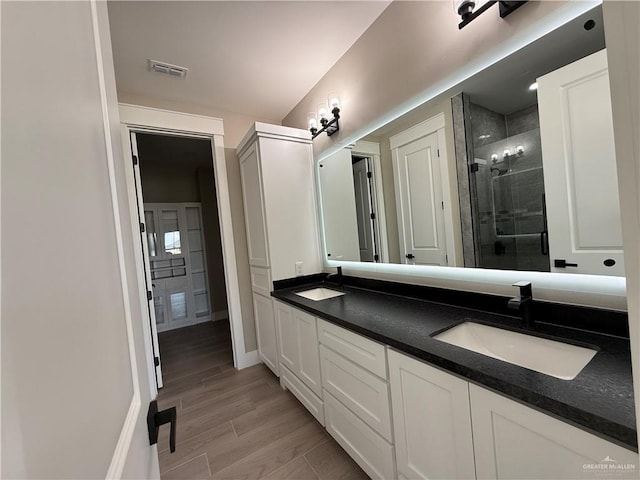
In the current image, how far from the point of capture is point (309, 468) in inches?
59.2

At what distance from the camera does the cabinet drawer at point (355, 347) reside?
47.8 inches

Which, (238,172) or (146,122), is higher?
(146,122)

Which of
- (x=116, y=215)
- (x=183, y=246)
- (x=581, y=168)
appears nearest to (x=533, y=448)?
(x=581, y=168)

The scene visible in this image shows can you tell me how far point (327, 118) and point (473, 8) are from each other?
1296mm

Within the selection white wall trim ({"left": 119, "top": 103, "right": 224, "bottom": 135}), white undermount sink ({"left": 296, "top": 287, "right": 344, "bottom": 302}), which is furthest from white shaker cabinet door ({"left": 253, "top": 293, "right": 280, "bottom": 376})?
white wall trim ({"left": 119, "top": 103, "right": 224, "bottom": 135})

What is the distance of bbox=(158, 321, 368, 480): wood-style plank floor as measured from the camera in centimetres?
152

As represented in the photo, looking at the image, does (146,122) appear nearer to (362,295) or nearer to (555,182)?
(362,295)

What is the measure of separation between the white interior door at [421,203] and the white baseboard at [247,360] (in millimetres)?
2036

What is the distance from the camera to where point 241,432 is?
184 cm

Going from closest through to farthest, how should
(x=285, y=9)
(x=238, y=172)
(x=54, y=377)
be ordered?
(x=54, y=377) → (x=285, y=9) → (x=238, y=172)

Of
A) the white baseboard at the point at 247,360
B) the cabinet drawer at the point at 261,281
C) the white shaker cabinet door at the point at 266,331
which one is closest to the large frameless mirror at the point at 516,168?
the cabinet drawer at the point at 261,281

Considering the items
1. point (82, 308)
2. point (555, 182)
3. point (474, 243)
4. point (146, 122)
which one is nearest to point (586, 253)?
point (555, 182)

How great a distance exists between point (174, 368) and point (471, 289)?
3.05 meters

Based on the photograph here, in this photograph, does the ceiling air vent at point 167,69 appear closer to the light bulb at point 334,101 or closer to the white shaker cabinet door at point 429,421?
the light bulb at point 334,101
